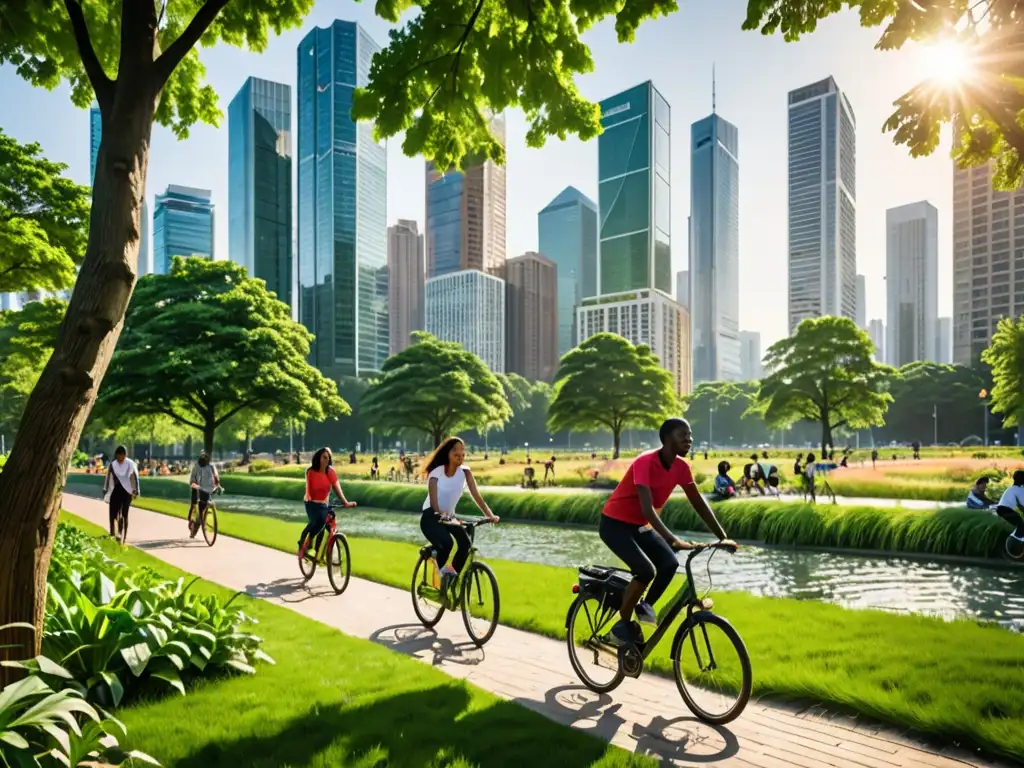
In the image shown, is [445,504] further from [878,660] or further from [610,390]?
[610,390]

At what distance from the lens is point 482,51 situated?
19.3 feet

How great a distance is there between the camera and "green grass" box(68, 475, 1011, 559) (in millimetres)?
13984

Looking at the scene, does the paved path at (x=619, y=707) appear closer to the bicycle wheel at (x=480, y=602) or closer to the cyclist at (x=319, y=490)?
the bicycle wheel at (x=480, y=602)

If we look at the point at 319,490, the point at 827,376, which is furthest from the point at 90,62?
the point at 827,376

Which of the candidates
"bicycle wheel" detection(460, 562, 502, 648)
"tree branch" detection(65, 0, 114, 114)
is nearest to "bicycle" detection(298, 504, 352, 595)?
"bicycle wheel" detection(460, 562, 502, 648)

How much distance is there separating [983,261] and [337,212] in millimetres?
140817

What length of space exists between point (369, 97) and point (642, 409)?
43.3 meters

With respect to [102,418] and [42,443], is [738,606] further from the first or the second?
[102,418]

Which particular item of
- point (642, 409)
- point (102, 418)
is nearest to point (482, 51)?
point (102, 418)

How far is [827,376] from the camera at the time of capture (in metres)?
47.5

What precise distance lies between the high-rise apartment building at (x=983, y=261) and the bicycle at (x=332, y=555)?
118408mm

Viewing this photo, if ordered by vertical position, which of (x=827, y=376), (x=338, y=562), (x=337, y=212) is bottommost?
(x=338, y=562)

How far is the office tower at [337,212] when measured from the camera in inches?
7146

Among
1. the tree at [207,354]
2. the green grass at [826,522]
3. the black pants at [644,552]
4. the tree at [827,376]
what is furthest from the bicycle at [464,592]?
the tree at [827,376]
